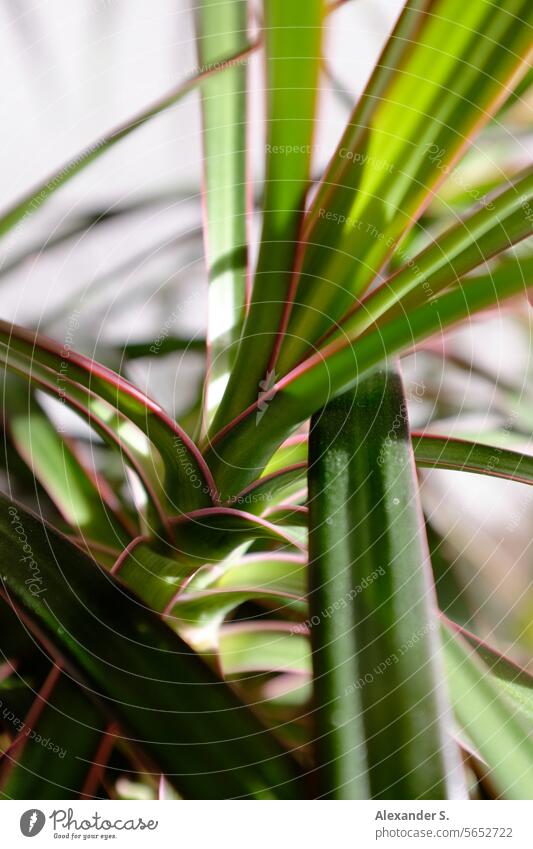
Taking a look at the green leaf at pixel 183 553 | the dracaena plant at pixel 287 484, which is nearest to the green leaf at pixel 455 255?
the dracaena plant at pixel 287 484

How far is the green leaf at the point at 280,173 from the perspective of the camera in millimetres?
347

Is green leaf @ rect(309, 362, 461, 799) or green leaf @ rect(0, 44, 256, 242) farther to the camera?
green leaf @ rect(0, 44, 256, 242)

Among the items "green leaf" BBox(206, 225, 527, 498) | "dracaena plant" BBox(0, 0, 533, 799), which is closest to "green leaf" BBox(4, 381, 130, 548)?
"dracaena plant" BBox(0, 0, 533, 799)

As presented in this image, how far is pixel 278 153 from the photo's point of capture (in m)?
0.36

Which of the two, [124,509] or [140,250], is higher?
[140,250]

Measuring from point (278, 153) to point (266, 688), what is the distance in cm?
30

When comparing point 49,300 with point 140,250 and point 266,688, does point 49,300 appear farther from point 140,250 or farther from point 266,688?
point 266,688

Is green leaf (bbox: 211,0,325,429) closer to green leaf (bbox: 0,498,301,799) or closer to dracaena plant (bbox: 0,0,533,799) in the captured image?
dracaena plant (bbox: 0,0,533,799)

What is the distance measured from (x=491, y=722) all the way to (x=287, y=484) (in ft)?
0.53

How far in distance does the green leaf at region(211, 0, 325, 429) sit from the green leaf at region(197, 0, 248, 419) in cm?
2

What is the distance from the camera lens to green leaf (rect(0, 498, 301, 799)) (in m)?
0.27

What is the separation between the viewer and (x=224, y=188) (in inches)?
15.5
